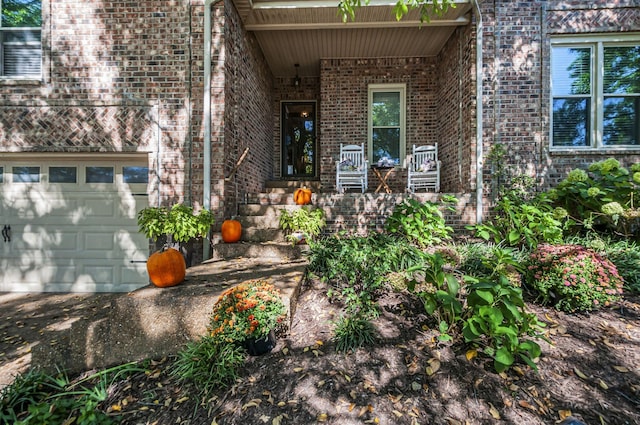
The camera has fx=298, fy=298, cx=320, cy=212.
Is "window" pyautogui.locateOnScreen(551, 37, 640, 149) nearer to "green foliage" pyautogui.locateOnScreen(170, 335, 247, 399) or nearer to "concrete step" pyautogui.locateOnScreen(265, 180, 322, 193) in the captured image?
"concrete step" pyautogui.locateOnScreen(265, 180, 322, 193)

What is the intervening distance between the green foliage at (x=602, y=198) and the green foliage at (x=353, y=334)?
12.0 feet

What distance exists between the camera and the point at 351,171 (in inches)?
223

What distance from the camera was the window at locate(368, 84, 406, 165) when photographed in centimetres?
646

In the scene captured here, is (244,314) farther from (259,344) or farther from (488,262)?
(488,262)

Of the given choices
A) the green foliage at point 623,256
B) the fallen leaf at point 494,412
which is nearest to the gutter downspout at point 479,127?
the green foliage at point 623,256

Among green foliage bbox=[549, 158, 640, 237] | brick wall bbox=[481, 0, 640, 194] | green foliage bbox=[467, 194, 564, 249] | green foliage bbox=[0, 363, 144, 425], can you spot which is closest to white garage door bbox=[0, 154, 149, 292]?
green foliage bbox=[0, 363, 144, 425]

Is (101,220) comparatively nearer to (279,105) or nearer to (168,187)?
(168,187)

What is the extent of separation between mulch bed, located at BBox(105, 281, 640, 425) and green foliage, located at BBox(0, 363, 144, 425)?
0.10m

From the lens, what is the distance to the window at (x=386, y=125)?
255 inches

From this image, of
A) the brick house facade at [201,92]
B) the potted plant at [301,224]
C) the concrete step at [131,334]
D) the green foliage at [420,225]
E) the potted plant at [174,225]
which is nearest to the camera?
the concrete step at [131,334]

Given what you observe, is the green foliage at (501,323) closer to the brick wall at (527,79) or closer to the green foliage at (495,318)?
the green foliage at (495,318)

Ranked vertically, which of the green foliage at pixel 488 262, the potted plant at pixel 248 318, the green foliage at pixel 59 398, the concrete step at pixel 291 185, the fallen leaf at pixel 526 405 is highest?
the concrete step at pixel 291 185

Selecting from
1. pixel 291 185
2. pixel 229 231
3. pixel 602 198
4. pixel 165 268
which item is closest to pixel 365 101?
pixel 291 185

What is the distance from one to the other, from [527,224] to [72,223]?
6620 millimetres
